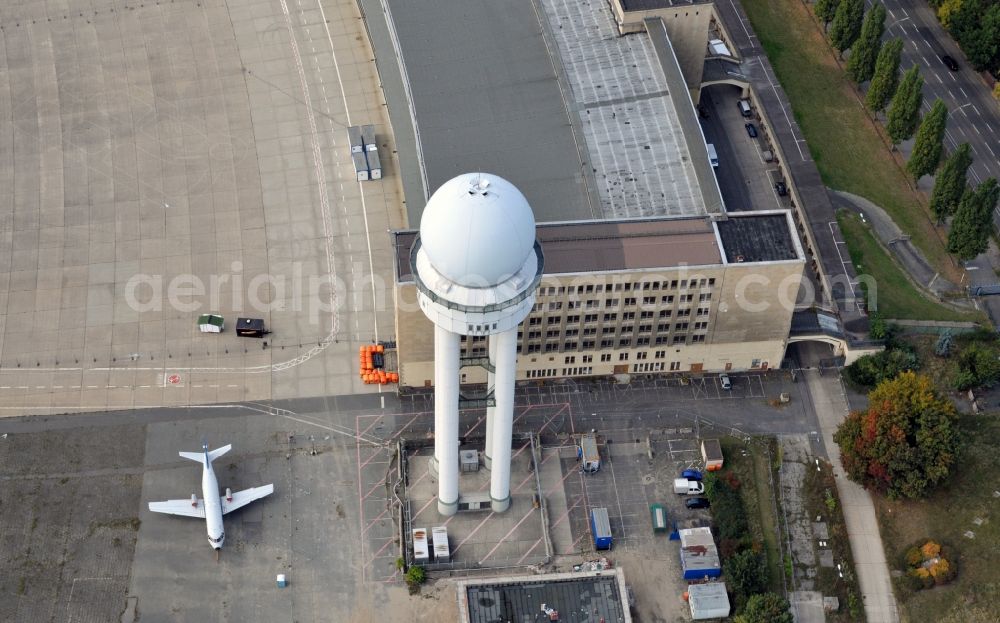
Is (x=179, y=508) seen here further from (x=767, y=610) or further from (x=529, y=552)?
(x=767, y=610)

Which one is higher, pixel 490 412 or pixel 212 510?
pixel 490 412

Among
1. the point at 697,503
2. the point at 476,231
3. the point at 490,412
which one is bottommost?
the point at 697,503

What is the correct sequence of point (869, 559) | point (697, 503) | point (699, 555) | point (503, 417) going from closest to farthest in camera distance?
point (503, 417)
point (699, 555)
point (869, 559)
point (697, 503)

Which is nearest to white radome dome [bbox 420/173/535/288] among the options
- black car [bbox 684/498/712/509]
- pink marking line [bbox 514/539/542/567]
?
pink marking line [bbox 514/539/542/567]

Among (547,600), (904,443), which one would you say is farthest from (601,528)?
(904,443)

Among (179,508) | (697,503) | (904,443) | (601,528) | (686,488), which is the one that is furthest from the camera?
(686,488)

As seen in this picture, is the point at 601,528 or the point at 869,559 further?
the point at 869,559

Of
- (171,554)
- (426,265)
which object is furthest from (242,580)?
(426,265)
